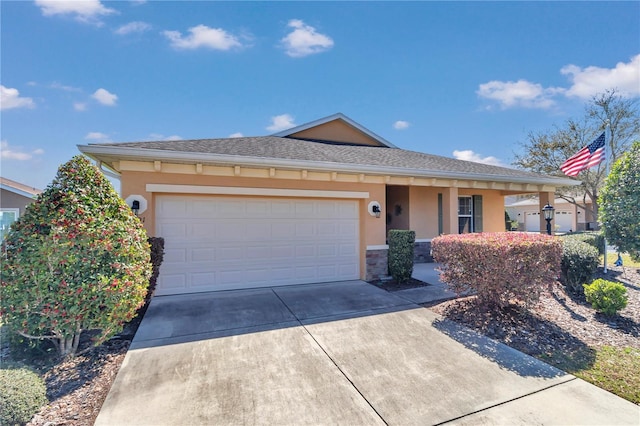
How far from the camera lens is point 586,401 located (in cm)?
281

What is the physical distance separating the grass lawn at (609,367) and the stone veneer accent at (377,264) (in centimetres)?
439

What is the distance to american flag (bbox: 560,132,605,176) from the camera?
7891 mm

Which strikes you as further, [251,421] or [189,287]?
[189,287]

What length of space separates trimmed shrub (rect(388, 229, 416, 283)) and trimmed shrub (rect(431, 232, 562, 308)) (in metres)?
2.28

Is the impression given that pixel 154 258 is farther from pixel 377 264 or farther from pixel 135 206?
pixel 377 264

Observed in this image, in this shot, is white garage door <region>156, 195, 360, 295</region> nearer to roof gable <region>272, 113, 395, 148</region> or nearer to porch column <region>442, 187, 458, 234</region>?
porch column <region>442, 187, 458, 234</region>

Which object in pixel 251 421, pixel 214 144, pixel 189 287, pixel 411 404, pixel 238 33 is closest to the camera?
pixel 251 421

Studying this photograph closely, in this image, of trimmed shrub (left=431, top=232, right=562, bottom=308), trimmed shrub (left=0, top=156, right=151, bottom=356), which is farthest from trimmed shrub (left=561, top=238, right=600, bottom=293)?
trimmed shrub (left=0, top=156, right=151, bottom=356)

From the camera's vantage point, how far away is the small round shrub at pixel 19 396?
2367 mm

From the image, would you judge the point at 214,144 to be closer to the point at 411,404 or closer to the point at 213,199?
the point at 213,199

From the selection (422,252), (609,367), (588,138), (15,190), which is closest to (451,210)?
(422,252)

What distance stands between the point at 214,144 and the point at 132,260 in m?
4.30

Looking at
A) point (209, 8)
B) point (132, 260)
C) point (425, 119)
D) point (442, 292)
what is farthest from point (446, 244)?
point (425, 119)

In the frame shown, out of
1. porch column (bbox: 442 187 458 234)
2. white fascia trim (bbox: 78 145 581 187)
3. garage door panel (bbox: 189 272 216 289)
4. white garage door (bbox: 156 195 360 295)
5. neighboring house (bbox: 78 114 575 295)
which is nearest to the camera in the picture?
white fascia trim (bbox: 78 145 581 187)
